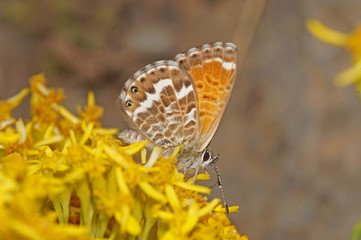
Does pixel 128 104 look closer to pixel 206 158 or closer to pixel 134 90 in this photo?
pixel 134 90

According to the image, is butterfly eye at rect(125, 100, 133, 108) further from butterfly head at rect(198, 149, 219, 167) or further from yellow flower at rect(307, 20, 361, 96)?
yellow flower at rect(307, 20, 361, 96)

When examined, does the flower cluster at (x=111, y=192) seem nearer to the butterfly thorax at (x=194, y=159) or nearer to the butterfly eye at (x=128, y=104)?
the butterfly thorax at (x=194, y=159)

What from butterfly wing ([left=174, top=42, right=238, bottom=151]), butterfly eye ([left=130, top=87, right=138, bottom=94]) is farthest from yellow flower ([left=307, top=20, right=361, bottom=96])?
butterfly eye ([left=130, top=87, right=138, bottom=94])

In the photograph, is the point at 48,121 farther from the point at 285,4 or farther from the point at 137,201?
the point at 285,4

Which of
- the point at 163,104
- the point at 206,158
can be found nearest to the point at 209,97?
the point at 163,104

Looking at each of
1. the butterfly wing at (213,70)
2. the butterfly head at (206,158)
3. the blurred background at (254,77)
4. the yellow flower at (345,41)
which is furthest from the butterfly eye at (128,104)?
the blurred background at (254,77)
